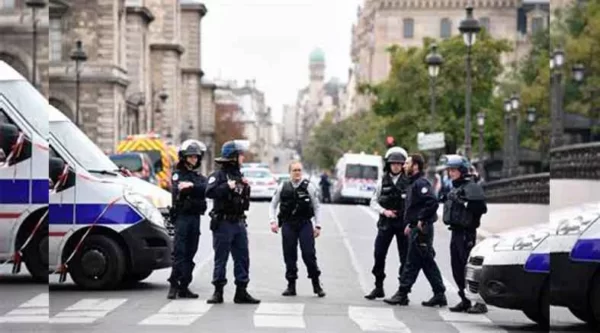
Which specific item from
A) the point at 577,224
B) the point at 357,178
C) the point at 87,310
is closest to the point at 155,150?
Answer: the point at 357,178

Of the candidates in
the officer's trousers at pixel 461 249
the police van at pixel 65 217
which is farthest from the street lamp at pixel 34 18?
the officer's trousers at pixel 461 249

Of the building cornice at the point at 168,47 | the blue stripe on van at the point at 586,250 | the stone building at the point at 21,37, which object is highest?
the building cornice at the point at 168,47

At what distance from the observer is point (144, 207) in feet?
62.7

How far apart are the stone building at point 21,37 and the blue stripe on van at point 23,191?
4.06ft

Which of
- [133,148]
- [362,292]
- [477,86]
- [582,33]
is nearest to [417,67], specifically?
[477,86]

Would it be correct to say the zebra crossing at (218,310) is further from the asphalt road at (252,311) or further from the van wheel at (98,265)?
the van wheel at (98,265)

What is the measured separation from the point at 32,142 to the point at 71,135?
6.90 feet

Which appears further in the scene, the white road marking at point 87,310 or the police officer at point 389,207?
the police officer at point 389,207

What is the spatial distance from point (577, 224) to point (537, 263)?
1.46m

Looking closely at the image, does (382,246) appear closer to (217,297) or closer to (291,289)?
(291,289)

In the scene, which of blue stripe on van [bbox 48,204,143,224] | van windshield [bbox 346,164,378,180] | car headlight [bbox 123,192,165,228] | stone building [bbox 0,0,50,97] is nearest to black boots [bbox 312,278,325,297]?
car headlight [bbox 123,192,165,228]

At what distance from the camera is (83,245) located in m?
18.7

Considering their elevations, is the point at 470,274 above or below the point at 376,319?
above

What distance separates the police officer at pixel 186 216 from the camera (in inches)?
709
